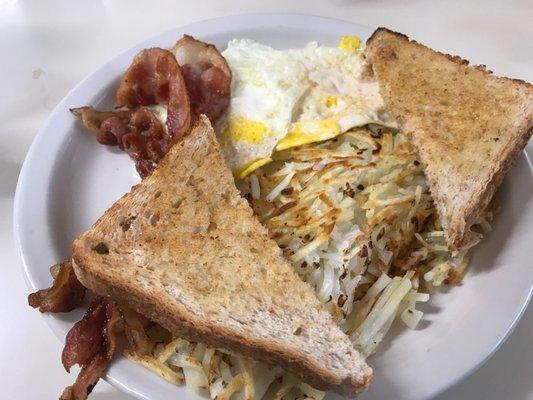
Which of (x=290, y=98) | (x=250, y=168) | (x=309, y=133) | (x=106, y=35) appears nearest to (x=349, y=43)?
(x=290, y=98)

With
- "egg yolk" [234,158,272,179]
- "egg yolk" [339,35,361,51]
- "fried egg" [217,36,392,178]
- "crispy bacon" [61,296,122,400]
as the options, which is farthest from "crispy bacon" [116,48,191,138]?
"crispy bacon" [61,296,122,400]

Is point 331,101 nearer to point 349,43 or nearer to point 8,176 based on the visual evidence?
point 349,43

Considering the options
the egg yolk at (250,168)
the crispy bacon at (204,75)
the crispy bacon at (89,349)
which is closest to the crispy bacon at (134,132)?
the crispy bacon at (204,75)

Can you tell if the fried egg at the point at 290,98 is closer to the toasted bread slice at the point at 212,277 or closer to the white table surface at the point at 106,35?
the toasted bread slice at the point at 212,277

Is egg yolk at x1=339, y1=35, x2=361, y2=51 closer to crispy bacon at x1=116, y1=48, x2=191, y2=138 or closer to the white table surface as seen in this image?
the white table surface

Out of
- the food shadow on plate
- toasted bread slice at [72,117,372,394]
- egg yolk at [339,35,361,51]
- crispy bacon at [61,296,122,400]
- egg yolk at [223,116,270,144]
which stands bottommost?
crispy bacon at [61,296,122,400]

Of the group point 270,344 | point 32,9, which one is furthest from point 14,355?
point 32,9

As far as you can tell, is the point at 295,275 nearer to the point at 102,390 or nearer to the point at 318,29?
the point at 102,390
